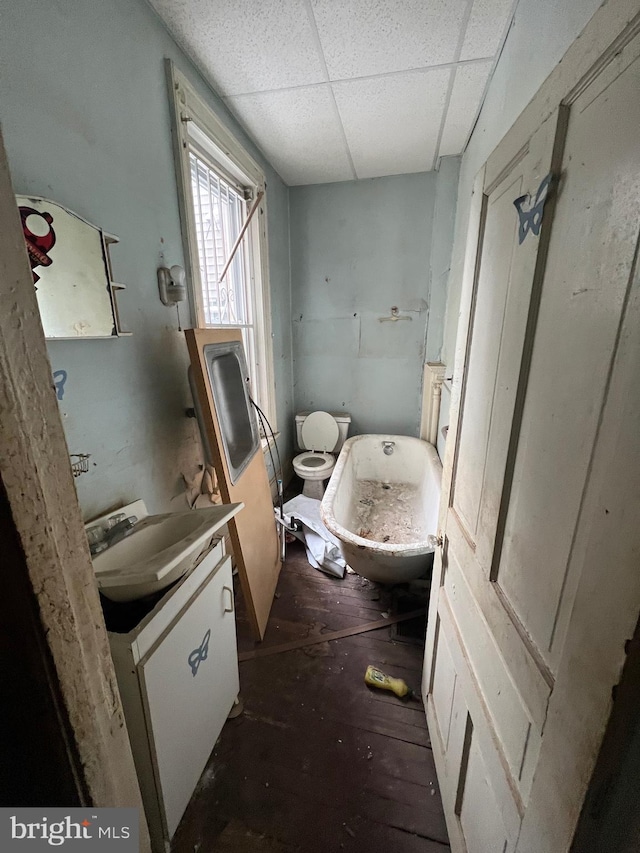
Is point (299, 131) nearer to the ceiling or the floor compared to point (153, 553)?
nearer to the ceiling

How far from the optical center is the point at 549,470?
58 cm

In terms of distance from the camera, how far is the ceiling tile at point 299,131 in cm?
176

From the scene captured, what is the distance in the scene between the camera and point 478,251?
95 centimetres

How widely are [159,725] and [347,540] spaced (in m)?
1.00

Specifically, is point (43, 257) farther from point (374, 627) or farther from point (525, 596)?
point (374, 627)

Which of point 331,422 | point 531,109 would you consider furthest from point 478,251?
point 331,422

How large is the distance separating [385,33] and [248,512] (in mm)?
2214

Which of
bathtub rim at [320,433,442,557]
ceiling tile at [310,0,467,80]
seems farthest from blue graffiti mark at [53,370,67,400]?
ceiling tile at [310,0,467,80]

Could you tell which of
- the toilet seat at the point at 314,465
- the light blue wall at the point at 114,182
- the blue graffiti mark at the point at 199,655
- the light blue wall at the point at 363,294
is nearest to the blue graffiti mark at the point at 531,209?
the light blue wall at the point at 114,182

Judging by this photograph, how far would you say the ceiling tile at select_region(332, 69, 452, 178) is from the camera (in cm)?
166

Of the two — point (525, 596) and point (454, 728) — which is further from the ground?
point (525, 596)

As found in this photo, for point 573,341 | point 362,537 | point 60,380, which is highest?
point 573,341

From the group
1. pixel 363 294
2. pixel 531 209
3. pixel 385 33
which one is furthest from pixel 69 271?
pixel 363 294

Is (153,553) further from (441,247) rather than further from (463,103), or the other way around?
(441,247)
